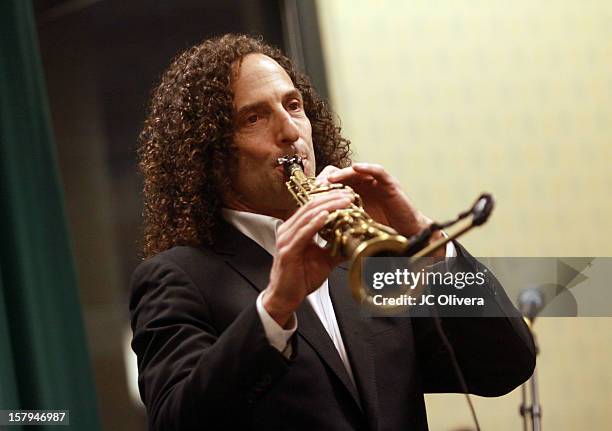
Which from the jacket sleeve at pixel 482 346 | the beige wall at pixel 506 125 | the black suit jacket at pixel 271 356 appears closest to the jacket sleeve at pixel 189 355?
the black suit jacket at pixel 271 356

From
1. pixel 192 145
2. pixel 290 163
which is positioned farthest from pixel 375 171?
pixel 192 145

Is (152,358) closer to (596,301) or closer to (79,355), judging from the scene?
(596,301)

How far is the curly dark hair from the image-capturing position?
1.57 metres

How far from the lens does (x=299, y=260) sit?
122 cm

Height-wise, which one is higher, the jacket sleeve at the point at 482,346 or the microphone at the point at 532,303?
the microphone at the point at 532,303

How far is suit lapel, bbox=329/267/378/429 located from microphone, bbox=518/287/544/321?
0.80ft

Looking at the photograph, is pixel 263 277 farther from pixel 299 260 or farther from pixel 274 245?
pixel 299 260

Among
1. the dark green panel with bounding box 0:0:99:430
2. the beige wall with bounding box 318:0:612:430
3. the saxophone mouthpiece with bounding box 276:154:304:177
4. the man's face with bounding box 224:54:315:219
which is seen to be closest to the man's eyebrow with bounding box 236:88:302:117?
the man's face with bounding box 224:54:315:219

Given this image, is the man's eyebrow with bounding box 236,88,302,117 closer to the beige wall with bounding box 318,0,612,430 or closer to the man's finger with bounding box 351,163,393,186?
the man's finger with bounding box 351,163,393,186

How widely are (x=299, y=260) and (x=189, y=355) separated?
0.74 ft

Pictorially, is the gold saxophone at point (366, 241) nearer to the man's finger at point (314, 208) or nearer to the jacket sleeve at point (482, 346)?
the man's finger at point (314, 208)

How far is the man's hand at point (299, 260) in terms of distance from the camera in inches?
47.4

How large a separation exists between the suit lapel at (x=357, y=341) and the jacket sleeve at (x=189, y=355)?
0.66ft

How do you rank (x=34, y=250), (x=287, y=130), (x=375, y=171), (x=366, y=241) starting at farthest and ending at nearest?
(x=34, y=250)
(x=287, y=130)
(x=375, y=171)
(x=366, y=241)
